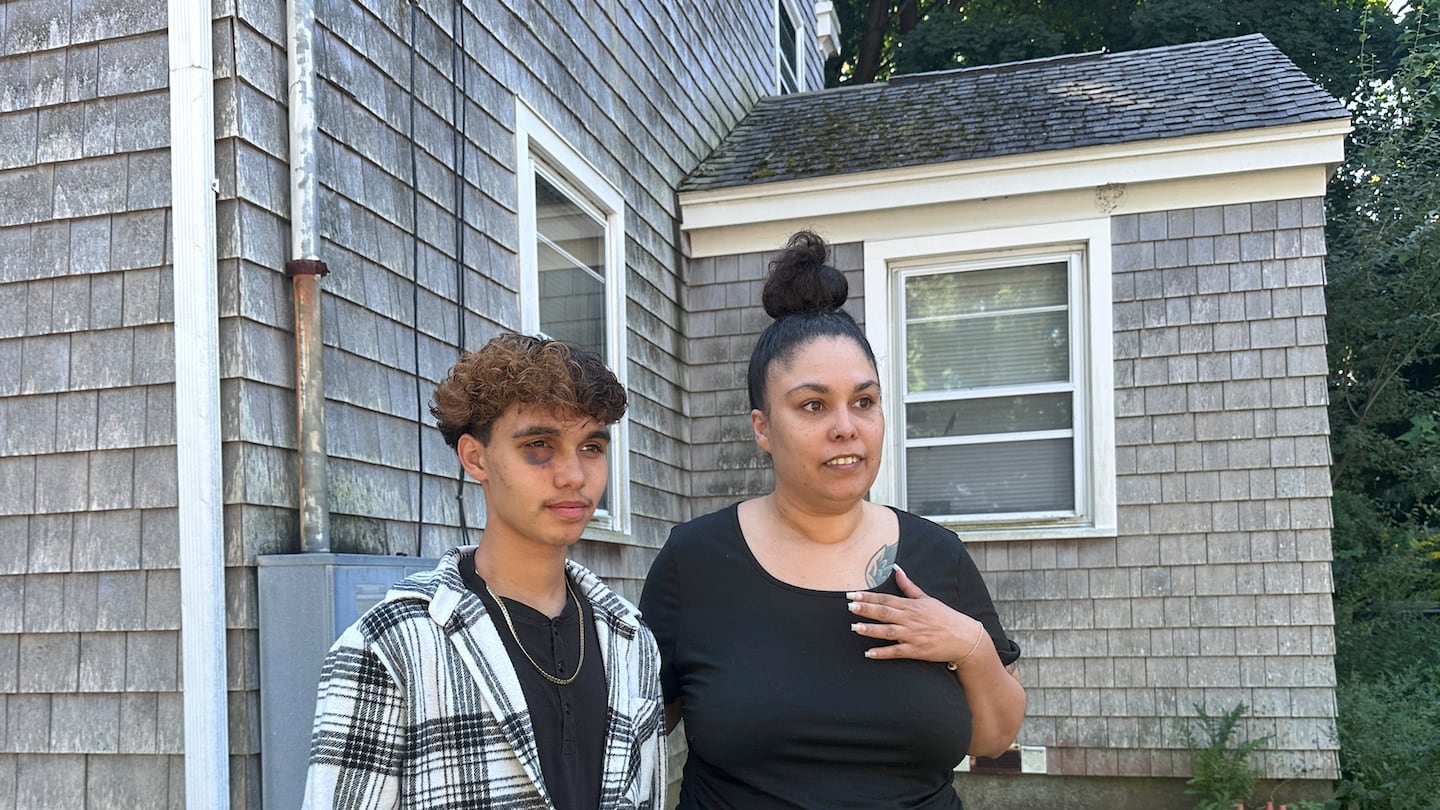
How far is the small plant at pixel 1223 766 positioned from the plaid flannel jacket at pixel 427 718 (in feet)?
14.6

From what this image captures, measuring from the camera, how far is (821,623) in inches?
72.7

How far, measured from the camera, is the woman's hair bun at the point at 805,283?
6.58 feet

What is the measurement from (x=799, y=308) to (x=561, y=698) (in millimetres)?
827

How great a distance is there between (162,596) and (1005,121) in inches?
197

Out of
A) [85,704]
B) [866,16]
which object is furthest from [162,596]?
[866,16]

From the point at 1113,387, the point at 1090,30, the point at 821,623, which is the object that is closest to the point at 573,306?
the point at 1113,387

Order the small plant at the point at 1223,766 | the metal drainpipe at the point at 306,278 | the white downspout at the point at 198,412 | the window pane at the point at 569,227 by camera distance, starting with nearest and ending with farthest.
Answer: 1. the white downspout at the point at 198,412
2. the metal drainpipe at the point at 306,278
3. the window pane at the point at 569,227
4. the small plant at the point at 1223,766

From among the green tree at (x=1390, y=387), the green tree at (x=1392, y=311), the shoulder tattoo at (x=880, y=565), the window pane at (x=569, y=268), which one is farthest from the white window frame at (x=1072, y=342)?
the green tree at (x=1392, y=311)

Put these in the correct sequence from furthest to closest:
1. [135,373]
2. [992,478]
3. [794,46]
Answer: [794,46]
[992,478]
[135,373]

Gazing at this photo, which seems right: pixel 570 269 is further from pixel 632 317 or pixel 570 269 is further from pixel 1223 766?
pixel 1223 766

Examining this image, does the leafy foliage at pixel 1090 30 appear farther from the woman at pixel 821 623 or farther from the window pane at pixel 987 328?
the woman at pixel 821 623

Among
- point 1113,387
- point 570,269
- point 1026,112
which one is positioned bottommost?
point 1113,387

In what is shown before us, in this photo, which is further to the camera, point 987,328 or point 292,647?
point 987,328

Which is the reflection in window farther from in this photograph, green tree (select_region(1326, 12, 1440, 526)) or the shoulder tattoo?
green tree (select_region(1326, 12, 1440, 526))
